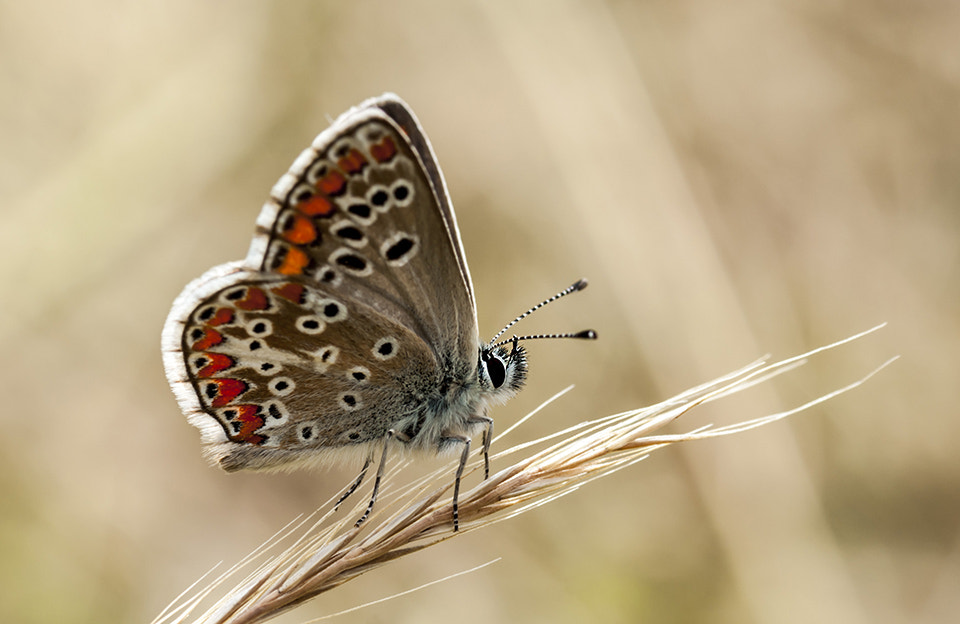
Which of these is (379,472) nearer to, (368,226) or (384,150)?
(368,226)

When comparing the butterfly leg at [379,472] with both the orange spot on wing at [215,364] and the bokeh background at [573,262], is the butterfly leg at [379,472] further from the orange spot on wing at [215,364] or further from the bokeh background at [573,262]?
the bokeh background at [573,262]

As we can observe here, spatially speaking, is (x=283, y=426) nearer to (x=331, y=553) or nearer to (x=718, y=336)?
(x=331, y=553)

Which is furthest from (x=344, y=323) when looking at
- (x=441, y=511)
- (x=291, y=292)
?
(x=441, y=511)

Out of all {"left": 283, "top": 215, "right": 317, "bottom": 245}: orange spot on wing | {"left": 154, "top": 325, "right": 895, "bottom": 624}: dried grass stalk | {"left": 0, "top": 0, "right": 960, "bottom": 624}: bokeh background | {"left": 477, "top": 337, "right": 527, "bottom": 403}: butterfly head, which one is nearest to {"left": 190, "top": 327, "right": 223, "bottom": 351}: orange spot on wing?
{"left": 283, "top": 215, "right": 317, "bottom": 245}: orange spot on wing

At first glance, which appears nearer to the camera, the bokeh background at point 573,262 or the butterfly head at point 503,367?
the butterfly head at point 503,367

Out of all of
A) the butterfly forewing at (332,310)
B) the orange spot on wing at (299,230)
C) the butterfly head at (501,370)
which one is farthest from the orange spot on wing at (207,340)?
the butterfly head at (501,370)

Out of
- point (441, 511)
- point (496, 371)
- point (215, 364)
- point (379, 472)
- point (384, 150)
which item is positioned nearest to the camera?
point (441, 511)

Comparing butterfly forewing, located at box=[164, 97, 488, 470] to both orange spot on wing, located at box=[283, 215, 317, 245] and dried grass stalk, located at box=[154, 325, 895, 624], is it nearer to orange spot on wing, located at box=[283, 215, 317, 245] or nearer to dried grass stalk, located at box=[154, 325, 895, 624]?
orange spot on wing, located at box=[283, 215, 317, 245]
